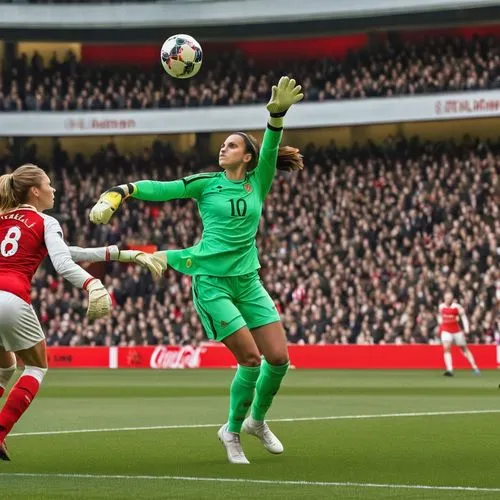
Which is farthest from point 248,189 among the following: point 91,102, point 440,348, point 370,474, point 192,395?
point 91,102

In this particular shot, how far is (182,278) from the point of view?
135 feet

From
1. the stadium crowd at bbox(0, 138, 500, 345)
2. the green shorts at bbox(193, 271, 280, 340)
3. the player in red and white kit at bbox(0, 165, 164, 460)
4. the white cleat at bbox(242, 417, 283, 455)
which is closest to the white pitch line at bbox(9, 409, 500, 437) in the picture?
the white cleat at bbox(242, 417, 283, 455)

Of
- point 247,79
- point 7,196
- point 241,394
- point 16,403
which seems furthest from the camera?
point 247,79

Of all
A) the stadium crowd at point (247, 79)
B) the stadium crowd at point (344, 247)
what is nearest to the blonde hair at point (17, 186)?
the stadium crowd at point (344, 247)

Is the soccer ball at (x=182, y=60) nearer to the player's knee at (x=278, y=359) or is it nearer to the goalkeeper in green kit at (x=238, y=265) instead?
the goalkeeper in green kit at (x=238, y=265)

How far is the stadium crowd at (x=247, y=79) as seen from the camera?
144 feet

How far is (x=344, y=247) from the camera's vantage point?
39344 millimetres

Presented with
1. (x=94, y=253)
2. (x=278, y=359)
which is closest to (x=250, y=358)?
(x=278, y=359)

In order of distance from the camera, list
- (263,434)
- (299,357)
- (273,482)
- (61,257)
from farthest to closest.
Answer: (299,357) → (263,434) → (61,257) → (273,482)

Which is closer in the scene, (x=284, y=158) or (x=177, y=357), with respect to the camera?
(x=284, y=158)

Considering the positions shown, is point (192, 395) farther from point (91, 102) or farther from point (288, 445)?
point (91, 102)

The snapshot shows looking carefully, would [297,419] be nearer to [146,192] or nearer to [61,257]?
[146,192]

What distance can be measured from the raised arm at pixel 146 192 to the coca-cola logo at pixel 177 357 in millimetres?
26197

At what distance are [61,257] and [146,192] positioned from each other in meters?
1.07
